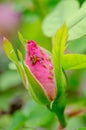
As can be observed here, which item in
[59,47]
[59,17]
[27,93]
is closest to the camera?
[59,47]

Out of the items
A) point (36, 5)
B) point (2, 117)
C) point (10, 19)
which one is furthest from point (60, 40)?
point (10, 19)

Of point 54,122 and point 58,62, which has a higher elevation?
point 58,62

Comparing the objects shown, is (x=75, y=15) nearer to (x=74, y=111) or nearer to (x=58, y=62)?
(x=58, y=62)

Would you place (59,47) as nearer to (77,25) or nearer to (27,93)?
(77,25)

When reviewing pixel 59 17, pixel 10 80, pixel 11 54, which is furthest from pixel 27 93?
pixel 11 54

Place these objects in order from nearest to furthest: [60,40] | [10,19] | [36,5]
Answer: [60,40] → [36,5] → [10,19]

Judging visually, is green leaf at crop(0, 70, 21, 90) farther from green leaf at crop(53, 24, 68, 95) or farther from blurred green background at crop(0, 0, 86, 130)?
green leaf at crop(53, 24, 68, 95)

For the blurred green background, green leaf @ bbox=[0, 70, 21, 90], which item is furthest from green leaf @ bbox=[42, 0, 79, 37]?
green leaf @ bbox=[0, 70, 21, 90]
